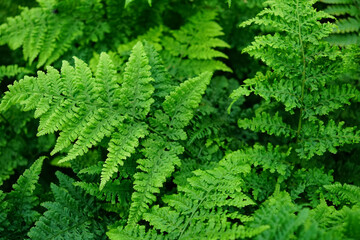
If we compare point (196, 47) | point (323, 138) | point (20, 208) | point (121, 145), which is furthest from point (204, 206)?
point (196, 47)

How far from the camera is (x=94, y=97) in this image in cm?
228

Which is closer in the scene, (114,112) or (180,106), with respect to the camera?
(114,112)

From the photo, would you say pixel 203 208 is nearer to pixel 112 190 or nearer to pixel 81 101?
pixel 112 190

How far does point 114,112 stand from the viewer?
2305mm

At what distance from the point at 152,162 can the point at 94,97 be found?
0.64 metres

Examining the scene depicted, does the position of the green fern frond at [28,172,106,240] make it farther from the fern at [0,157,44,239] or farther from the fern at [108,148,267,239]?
the fern at [108,148,267,239]

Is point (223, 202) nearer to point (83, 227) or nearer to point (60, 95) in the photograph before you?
point (83, 227)

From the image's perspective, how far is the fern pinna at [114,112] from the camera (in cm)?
216

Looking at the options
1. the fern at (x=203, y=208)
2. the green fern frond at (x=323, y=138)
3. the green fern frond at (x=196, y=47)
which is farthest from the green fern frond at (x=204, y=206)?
the green fern frond at (x=196, y=47)

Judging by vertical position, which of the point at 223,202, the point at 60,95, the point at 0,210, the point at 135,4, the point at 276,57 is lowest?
the point at 0,210

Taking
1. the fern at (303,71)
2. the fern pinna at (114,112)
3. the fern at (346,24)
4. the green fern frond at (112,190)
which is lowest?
the green fern frond at (112,190)

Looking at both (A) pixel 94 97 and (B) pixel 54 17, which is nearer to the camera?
(A) pixel 94 97

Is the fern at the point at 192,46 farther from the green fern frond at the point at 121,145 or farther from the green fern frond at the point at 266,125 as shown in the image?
the green fern frond at the point at 121,145

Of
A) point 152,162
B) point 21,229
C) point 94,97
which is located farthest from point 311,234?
point 21,229
